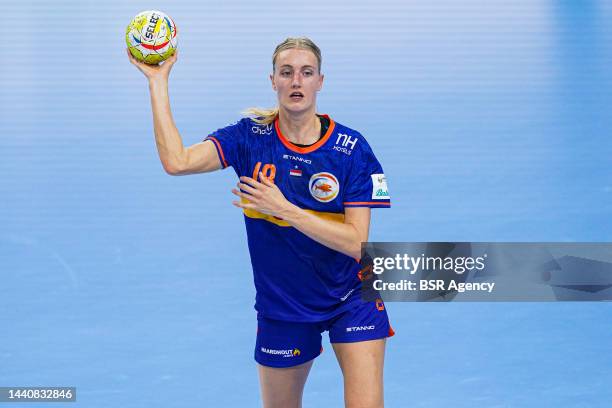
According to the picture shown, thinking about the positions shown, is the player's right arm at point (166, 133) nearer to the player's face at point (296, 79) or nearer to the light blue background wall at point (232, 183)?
the player's face at point (296, 79)

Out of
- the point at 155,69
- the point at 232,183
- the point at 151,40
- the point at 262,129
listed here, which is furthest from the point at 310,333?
the point at 232,183

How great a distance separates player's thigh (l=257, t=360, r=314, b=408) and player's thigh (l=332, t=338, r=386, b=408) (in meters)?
0.38

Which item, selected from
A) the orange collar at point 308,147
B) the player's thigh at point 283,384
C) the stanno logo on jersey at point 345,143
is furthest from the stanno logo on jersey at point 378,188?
the player's thigh at point 283,384

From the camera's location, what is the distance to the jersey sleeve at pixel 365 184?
5.30m

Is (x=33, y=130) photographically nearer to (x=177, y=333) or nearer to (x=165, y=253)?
(x=165, y=253)

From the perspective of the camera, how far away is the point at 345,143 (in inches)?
212

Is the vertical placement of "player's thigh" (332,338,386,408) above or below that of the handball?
below

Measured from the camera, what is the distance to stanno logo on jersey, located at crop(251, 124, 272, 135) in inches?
216

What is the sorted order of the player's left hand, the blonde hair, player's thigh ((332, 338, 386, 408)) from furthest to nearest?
the blonde hair
player's thigh ((332, 338, 386, 408))
the player's left hand

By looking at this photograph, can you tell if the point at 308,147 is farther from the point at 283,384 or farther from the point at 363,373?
the point at 283,384

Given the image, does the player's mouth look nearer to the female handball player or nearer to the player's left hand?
the female handball player

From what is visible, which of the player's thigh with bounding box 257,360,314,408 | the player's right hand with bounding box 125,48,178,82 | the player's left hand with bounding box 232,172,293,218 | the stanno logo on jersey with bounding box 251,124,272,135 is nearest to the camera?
the player's left hand with bounding box 232,172,293,218

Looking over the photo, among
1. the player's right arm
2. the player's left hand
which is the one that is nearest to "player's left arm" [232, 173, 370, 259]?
the player's left hand

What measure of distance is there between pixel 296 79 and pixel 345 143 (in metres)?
0.43
